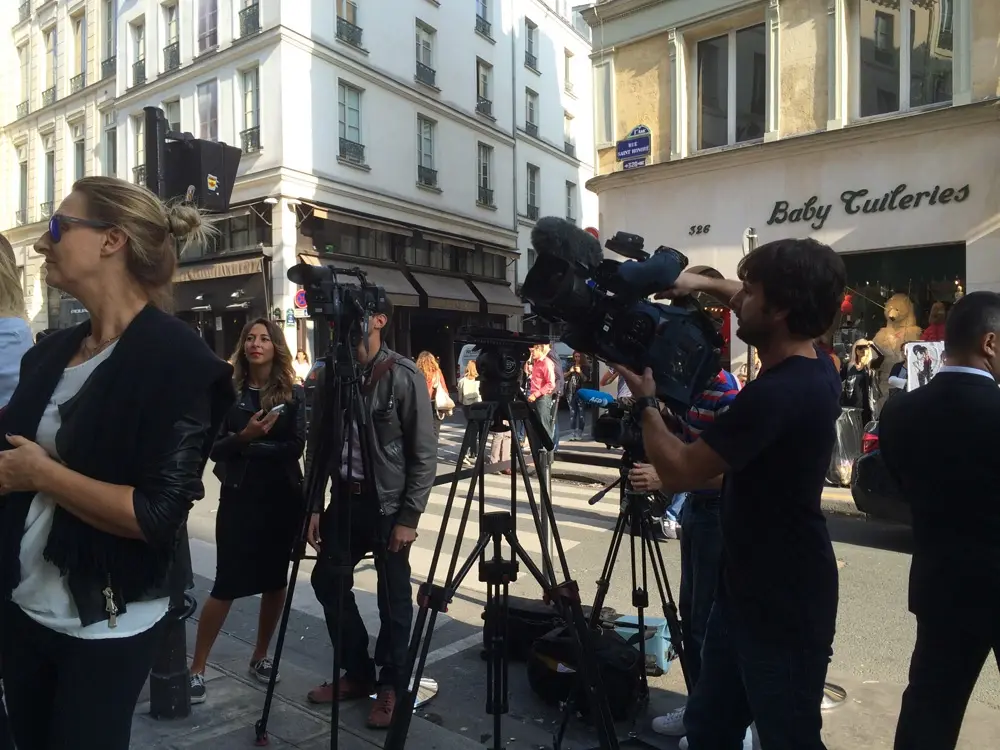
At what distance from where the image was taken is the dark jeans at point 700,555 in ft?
10.4

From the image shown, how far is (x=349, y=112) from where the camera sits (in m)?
21.8

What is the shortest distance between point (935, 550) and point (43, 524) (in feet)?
8.48

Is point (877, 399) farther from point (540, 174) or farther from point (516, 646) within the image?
point (540, 174)

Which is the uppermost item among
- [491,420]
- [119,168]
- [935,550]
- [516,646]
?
[119,168]

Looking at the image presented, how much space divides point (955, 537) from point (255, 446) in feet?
9.69

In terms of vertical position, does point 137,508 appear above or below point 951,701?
above

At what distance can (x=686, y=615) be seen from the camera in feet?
11.3

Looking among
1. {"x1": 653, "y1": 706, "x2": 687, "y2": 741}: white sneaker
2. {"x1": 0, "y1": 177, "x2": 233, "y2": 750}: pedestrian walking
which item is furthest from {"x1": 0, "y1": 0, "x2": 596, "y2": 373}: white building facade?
{"x1": 0, "y1": 177, "x2": 233, "y2": 750}: pedestrian walking

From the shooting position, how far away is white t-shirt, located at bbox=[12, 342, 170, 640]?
1801 millimetres

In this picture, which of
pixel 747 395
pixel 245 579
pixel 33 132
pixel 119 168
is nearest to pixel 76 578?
pixel 747 395

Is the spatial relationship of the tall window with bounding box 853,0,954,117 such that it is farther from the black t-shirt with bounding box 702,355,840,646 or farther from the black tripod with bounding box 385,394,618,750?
the black t-shirt with bounding box 702,355,840,646

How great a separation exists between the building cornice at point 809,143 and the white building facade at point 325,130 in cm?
703

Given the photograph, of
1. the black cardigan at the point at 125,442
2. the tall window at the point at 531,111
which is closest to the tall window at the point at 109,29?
the tall window at the point at 531,111

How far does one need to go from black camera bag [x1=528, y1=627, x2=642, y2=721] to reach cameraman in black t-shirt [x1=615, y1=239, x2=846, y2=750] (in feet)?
4.22
